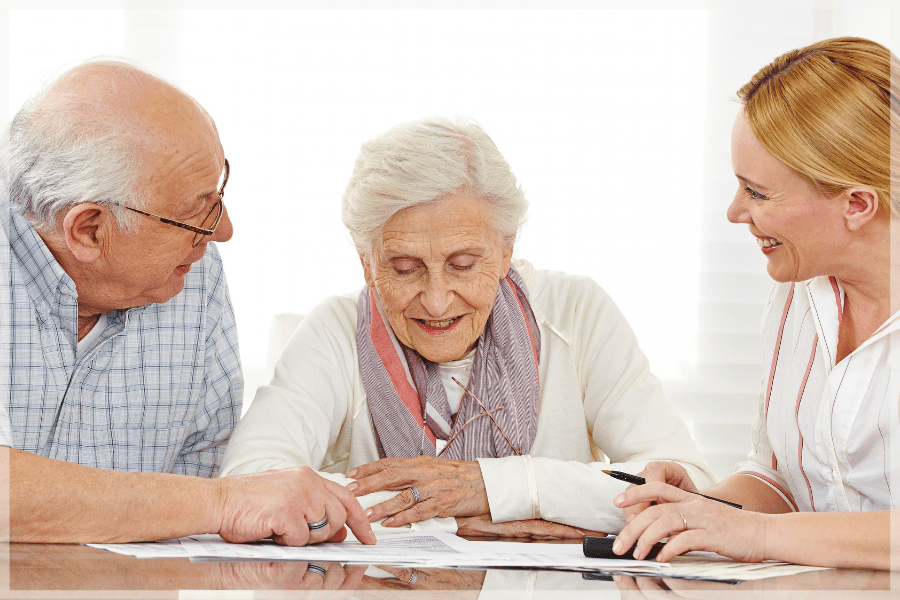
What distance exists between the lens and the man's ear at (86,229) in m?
1.40

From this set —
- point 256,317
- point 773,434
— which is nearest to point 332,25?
point 256,317

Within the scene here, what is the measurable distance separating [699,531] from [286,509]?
0.59 meters

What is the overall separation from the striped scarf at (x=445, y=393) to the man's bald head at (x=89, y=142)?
593 mm

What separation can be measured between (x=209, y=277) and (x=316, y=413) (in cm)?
38

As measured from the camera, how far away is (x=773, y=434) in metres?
1.51

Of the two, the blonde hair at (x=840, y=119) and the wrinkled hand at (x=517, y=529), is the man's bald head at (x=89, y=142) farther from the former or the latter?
the blonde hair at (x=840, y=119)

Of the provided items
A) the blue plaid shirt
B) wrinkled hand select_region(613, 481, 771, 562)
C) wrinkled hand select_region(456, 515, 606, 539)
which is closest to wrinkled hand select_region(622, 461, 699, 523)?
wrinkled hand select_region(456, 515, 606, 539)

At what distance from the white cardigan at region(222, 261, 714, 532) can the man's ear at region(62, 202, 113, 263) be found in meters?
0.43

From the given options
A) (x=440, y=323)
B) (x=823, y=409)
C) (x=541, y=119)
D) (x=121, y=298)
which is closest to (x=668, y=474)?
(x=823, y=409)

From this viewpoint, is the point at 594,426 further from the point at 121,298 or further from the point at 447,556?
the point at 121,298

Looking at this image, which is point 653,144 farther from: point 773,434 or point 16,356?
point 16,356

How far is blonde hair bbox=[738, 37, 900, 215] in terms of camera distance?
50.9 inches

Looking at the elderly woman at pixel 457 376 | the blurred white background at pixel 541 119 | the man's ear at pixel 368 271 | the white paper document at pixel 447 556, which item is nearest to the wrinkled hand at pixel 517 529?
the elderly woman at pixel 457 376

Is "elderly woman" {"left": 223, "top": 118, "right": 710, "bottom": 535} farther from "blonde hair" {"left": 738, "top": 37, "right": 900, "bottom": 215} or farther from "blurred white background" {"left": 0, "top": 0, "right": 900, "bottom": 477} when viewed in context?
"blurred white background" {"left": 0, "top": 0, "right": 900, "bottom": 477}
